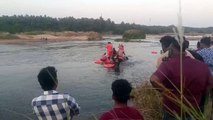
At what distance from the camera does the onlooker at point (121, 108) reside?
345cm

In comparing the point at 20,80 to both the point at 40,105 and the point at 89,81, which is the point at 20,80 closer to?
the point at 89,81

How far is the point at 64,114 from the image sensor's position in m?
4.33

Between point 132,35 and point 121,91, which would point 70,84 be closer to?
point 121,91

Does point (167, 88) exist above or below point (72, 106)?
above

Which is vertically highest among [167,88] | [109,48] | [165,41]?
[165,41]

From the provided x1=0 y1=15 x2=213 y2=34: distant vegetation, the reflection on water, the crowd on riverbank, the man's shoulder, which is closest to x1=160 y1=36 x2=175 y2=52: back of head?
the crowd on riverbank

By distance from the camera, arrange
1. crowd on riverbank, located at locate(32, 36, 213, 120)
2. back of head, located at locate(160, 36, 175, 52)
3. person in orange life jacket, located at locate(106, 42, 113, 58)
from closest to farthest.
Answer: crowd on riverbank, located at locate(32, 36, 213, 120) → back of head, located at locate(160, 36, 175, 52) → person in orange life jacket, located at locate(106, 42, 113, 58)

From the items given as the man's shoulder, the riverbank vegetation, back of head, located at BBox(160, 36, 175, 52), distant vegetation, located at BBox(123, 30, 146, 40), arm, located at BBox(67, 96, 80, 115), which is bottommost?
distant vegetation, located at BBox(123, 30, 146, 40)

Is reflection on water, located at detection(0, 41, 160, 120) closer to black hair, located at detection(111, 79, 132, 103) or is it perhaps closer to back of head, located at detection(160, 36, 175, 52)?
back of head, located at detection(160, 36, 175, 52)

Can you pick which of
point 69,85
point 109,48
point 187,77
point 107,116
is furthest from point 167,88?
point 109,48

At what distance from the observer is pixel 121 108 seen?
355cm

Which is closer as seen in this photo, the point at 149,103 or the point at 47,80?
the point at 47,80

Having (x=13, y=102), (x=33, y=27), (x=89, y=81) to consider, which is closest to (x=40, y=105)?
(x=13, y=102)

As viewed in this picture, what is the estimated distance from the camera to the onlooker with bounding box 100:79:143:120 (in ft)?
11.3
